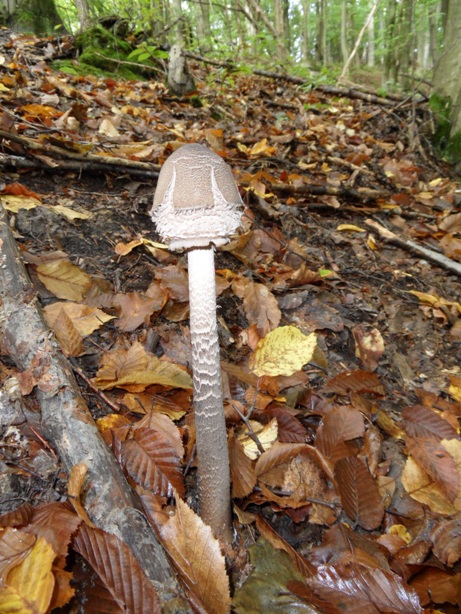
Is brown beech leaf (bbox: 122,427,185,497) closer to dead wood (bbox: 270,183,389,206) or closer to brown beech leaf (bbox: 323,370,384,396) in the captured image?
brown beech leaf (bbox: 323,370,384,396)

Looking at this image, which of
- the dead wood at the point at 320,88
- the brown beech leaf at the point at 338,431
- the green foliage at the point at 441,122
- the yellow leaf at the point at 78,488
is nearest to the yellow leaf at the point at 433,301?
the brown beech leaf at the point at 338,431

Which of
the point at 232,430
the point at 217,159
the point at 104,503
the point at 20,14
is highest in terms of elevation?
the point at 20,14

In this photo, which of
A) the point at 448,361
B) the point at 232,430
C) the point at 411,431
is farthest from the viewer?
the point at 448,361

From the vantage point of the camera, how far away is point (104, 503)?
4.09 feet

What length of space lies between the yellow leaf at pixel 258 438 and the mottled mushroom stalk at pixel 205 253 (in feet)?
1.13

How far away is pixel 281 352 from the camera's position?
2.26 metres

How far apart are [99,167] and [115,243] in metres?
0.81

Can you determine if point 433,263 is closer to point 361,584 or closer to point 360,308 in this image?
point 360,308

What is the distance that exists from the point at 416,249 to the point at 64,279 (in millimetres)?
3200

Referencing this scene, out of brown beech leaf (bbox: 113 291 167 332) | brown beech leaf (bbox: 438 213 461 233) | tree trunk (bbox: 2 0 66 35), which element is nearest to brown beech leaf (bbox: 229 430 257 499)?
brown beech leaf (bbox: 113 291 167 332)

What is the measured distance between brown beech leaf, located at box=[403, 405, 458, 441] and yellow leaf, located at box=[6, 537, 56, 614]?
1.88m

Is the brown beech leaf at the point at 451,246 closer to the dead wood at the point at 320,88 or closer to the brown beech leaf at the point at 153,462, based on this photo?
the brown beech leaf at the point at 153,462

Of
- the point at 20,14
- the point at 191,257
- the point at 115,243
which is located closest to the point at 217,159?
the point at 191,257

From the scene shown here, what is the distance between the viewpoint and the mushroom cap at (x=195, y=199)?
1.21 m
